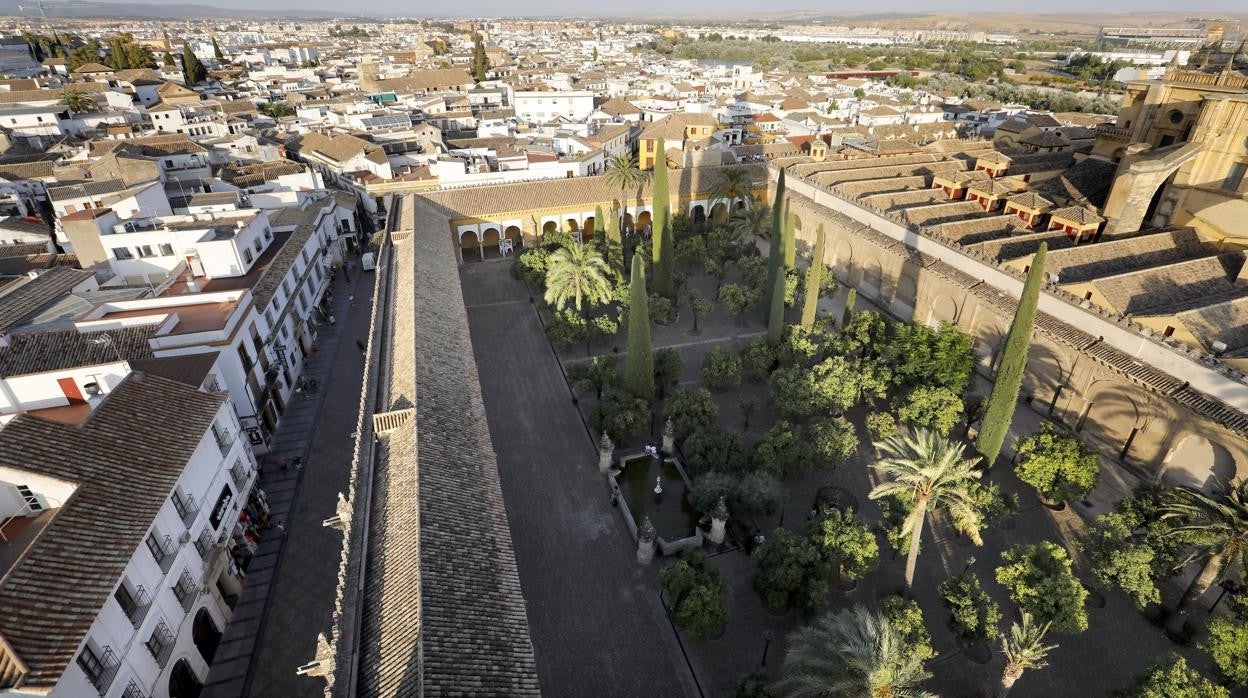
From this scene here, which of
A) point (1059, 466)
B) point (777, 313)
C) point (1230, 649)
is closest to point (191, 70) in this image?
point (777, 313)

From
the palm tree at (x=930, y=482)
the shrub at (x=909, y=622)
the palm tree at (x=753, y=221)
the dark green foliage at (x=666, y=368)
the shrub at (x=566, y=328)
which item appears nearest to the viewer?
the shrub at (x=909, y=622)

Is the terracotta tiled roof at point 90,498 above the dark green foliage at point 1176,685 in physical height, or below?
above

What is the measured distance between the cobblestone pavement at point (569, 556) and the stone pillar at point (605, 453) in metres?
0.45

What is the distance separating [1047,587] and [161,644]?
81.5 feet

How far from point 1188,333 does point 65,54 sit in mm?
166976

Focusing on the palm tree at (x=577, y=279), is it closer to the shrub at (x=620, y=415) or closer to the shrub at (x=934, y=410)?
the shrub at (x=620, y=415)

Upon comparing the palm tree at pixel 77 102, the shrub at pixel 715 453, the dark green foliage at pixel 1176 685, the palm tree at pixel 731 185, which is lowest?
the shrub at pixel 715 453

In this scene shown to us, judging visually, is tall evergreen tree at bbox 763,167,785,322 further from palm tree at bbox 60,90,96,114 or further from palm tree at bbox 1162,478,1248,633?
palm tree at bbox 60,90,96,114

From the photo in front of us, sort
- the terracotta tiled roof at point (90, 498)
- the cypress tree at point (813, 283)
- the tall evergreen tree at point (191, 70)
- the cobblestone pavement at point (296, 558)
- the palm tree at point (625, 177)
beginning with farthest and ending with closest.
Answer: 1. the tall evergreen tree at point (191, 70)
2. the palm tree at point (625, 177)
3. the cypress tree at point (813, 283)
4. the cobblestone pavement at point (296, 558)
5. the terracotta tiled roof at point (90, 498)

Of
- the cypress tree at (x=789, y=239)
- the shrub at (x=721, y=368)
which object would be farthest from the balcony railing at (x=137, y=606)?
the cypress tree at (x=789, y=239)

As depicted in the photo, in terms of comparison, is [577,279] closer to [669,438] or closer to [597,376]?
[597,376]

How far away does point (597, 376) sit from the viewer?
97.6 feet

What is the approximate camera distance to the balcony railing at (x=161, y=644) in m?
16.0

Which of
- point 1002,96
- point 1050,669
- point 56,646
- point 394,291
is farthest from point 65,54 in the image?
point 1002,96
